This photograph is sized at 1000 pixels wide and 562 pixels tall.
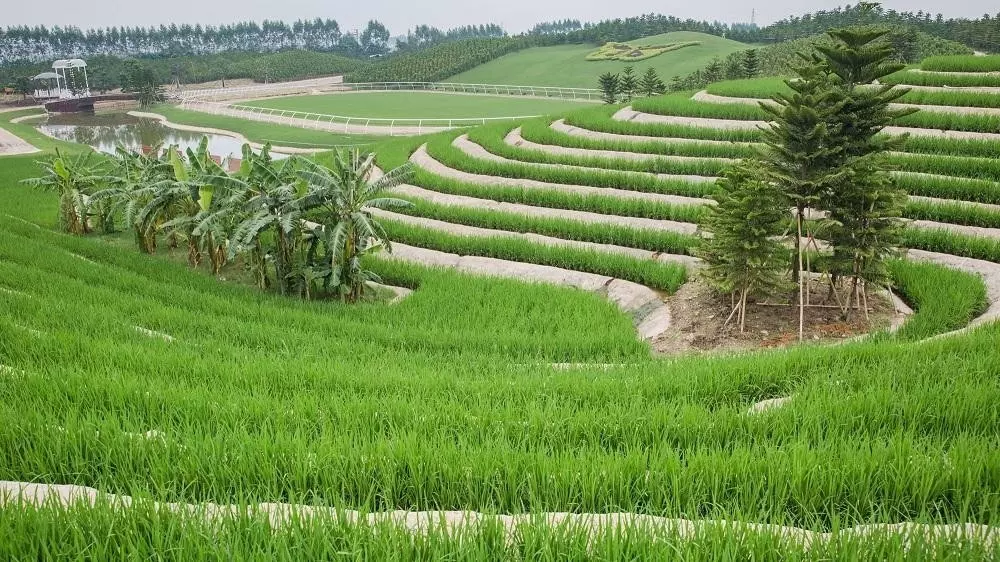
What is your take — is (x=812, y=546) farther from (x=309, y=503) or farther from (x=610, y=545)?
(x=309, y=503)

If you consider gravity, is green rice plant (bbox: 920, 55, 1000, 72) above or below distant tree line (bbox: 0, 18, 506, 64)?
below

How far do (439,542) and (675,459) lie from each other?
106 cm

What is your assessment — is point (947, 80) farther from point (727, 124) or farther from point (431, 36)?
point (431, 36)

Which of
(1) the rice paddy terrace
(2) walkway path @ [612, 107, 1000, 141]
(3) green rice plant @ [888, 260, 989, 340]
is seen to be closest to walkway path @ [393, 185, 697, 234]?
(1) the rice paddy terrace

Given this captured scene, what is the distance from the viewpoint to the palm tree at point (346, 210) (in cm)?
704

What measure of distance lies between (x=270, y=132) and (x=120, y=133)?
9.27 m

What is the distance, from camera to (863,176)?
19.6 ft

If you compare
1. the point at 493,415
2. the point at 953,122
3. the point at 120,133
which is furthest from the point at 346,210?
the point at 120,133

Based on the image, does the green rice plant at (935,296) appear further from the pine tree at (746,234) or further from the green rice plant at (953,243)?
the pine tree at (746,234)

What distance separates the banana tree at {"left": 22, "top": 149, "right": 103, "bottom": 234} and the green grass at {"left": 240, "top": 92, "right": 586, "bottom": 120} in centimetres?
2230

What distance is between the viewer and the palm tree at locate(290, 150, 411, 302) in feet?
23.1

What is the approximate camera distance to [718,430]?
3.18m

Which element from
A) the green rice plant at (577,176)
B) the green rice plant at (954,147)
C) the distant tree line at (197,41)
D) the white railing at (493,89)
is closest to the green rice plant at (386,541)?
the green rice plant at (577,176)

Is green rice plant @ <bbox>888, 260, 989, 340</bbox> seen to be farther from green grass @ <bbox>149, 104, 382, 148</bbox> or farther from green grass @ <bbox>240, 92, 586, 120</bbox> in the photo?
green grass @ <bbox>240, 92, 586, 120</bbox>
